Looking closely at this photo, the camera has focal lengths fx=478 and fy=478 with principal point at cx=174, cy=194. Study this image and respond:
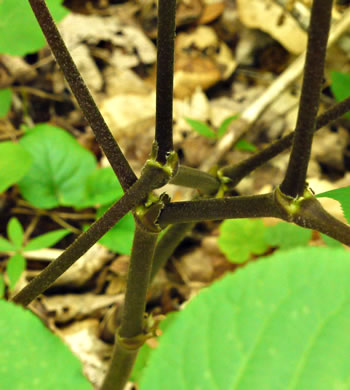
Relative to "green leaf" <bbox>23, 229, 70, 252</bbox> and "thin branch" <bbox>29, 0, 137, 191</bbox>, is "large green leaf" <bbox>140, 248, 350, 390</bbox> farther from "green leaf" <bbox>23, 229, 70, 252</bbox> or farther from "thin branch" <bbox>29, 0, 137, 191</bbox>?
"green leaf" <bbox>23, 229, 70, 252</bbox>

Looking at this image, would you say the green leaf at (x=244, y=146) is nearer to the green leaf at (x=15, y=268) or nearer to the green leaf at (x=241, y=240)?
the green leaf at (x=241, y=240)

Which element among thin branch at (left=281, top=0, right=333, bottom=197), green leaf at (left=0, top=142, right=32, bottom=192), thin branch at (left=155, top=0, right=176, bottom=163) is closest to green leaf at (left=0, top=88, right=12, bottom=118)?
green leaf at (left=0, top=142, right=32, bottom=192)

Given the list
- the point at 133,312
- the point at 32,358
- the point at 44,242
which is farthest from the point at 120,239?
the point at 32,358

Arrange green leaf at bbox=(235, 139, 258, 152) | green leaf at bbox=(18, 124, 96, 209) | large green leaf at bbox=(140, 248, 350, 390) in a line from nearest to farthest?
1. large green leaf at bbox=(140, 248, 350, 390)
2. green leaf at bbox=(18, 124, 96, 209)
3. green leaf at bbox=(235, 139, 258, 152)

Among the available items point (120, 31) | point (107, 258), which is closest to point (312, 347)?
point (107, 258)

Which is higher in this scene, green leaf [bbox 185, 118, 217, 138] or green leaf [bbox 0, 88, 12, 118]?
green leaf [bbox 185, 118, 217, 138]
